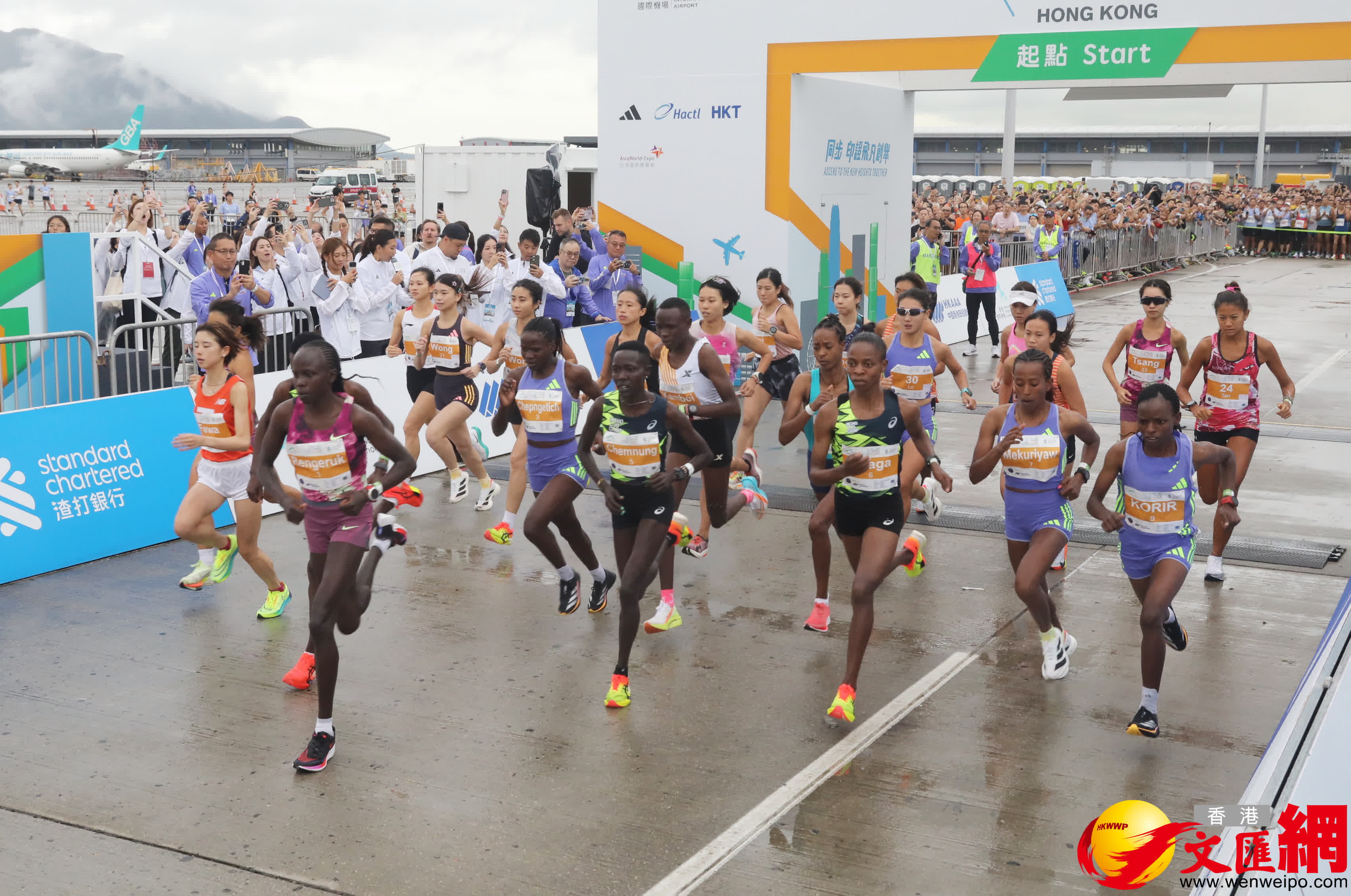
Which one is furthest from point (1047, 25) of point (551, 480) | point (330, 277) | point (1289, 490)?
point (551, 480)

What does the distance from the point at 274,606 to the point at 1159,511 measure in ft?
17.1

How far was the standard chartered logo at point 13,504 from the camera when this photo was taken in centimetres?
853

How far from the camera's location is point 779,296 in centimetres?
1016

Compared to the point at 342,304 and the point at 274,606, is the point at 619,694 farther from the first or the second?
the point at 342,304

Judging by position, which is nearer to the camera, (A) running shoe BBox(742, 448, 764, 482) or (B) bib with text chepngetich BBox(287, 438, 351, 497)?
(B) bib with text chepngetich BBox(287, 438, 351, 497)

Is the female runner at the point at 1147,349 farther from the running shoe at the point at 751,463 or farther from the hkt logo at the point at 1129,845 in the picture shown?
the hkt logo at the point at 1129,845

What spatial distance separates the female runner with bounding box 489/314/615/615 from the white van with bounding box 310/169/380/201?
4215cm

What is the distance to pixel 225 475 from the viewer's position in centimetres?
768

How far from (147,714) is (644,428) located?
2.91 m

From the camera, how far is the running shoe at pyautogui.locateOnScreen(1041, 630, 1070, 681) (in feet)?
22.4

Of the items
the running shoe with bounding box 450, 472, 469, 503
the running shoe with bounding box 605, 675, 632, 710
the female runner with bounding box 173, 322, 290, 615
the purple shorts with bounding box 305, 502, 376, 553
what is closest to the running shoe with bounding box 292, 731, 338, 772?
the purple shorts with bounding box 305, 502, 376, 553

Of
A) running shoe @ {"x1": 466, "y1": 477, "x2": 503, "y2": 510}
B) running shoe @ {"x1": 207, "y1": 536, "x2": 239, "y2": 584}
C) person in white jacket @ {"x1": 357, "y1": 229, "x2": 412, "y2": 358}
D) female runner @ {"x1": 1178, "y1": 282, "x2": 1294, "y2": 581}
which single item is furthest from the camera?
person in white jacket @ {"x1": 357, "y1": 229, "x2": 412, "y2": 358}

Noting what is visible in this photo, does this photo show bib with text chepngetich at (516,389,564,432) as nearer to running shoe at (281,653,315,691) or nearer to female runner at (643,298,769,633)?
female runner at (643,298,769,633)

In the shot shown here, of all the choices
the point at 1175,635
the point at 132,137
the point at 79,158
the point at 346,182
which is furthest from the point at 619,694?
the point at 79,158
